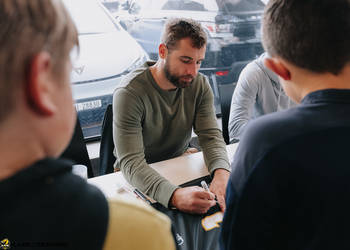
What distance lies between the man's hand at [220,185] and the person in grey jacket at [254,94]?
540 mm

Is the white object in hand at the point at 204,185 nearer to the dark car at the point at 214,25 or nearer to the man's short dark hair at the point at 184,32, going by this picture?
the man's short dark hair at the point at 184,32

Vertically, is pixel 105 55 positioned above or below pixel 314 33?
below

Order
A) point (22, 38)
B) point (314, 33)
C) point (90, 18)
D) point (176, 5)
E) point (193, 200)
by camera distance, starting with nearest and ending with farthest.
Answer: point (22, 38) → point (314, 33) → point (193, 200) → point (90, 18) → point (176, 5)

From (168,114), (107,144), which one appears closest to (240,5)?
(168,114)

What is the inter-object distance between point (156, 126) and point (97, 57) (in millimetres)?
1211

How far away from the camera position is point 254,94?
5.63 feet

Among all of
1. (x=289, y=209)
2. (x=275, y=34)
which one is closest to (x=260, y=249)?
(x=289, y=209)

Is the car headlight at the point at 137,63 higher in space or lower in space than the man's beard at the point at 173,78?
lower

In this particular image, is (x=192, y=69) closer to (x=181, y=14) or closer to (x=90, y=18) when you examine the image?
(x=90, y=18)

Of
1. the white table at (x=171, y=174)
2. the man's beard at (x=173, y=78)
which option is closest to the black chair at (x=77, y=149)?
the white table at (x=171, y=174)

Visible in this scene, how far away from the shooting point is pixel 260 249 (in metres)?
0.63

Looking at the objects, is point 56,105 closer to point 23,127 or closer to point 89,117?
point 23,127

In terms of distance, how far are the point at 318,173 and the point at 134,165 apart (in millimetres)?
809

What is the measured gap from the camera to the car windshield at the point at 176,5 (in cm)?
245
